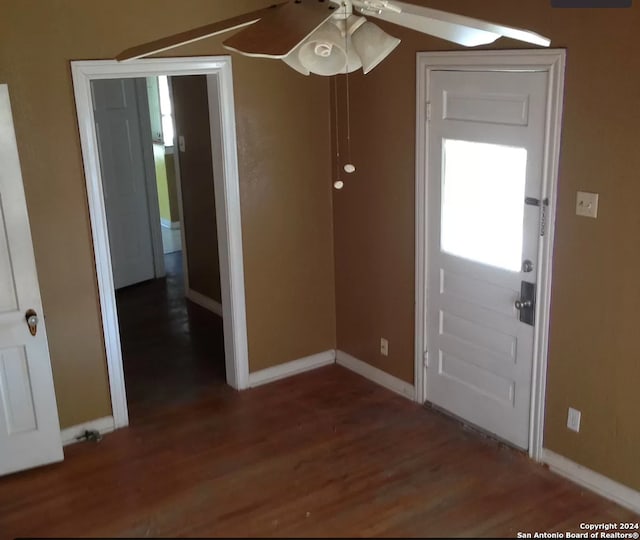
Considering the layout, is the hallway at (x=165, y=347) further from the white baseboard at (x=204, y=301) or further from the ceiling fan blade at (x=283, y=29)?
the ceiling fan blade at (x=283, y=29)

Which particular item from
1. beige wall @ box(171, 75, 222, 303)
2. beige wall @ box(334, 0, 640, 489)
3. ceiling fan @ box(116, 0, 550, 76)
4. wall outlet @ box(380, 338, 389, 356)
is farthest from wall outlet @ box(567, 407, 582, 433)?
beige wall @ box(171, 75, 222, 303)

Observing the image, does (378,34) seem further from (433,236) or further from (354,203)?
(354,203)

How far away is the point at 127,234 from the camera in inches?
268

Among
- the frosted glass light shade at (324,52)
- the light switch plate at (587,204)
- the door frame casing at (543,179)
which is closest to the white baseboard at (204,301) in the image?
the door frame casing at (543,179)

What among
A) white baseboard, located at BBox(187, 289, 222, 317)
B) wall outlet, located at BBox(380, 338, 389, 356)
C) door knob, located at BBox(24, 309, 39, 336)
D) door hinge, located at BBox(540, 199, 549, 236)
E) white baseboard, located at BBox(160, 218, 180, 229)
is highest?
door hinge, located at BBox(540, 199, 549, 236)

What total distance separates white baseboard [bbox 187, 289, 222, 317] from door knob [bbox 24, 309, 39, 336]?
2492 millimetres

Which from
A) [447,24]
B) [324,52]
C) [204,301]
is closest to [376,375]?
[204,301]

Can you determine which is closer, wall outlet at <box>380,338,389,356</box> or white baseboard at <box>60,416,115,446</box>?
white baseboard at <box>60,416,115,446</box>

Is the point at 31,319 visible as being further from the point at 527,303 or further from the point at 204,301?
the point at 204,301

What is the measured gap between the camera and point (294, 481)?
364 centimetres

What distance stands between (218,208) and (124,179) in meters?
2.57

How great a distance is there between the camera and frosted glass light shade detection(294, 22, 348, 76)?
196 centimetres

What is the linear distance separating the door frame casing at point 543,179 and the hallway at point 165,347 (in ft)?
5.08

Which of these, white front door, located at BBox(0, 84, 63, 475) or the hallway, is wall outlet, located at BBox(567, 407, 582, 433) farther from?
white front door, located at BBox(0, 84, 63, 475)
